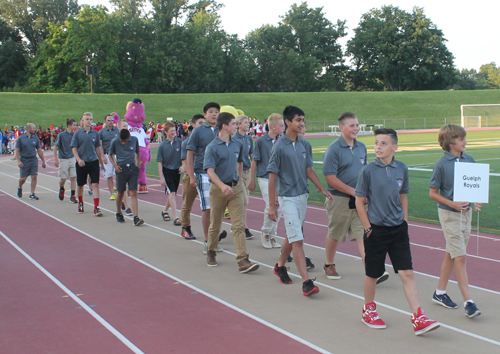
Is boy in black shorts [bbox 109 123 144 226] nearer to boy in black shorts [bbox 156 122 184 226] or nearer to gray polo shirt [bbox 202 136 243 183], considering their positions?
boy in black shorts [bbox 156 122 184 226]

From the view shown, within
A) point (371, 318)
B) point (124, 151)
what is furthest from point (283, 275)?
point (124, 151)

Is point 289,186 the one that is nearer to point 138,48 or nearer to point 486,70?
point 138,48

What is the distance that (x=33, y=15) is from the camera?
8644 centimetres

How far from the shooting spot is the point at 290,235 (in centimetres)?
583

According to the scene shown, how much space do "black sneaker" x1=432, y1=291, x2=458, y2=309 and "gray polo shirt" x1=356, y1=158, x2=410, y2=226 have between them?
1.20 m

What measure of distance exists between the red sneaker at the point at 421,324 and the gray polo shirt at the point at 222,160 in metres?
3.29

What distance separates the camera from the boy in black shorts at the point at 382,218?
4762 millimetres

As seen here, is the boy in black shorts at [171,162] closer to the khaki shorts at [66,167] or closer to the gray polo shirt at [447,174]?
the khaki shorts at [66,167]

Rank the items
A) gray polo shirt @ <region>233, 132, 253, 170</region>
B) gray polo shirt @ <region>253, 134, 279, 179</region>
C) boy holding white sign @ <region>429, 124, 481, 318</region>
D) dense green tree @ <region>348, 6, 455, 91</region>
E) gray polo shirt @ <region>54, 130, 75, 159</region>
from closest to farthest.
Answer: boy holding white sign @ <region>429, 124, 481, 318</region> → gray polo shirt @ <region>253, 134, 279, 179</region> → gray polo shirt @ <region>233, 132, 253, 170</region> → gray polo shirt @ <region>54, 130, 75, 159</region> → dense green tree @ <region>348, 6, 455, 91</region>

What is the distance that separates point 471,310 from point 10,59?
87.2 m

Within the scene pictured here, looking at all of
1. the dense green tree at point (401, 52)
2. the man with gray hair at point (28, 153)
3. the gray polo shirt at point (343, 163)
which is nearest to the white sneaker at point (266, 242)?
the gray polo shirt at point (343, 163)

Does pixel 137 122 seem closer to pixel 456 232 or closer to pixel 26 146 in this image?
pixel 26 146

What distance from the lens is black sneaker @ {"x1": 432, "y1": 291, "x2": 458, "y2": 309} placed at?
5324mm

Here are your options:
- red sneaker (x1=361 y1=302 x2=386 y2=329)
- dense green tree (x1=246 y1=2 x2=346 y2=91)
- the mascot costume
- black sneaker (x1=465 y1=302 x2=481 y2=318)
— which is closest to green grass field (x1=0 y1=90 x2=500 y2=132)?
dense green tree (x1=246 y1=2 x2=346 y2=91)
